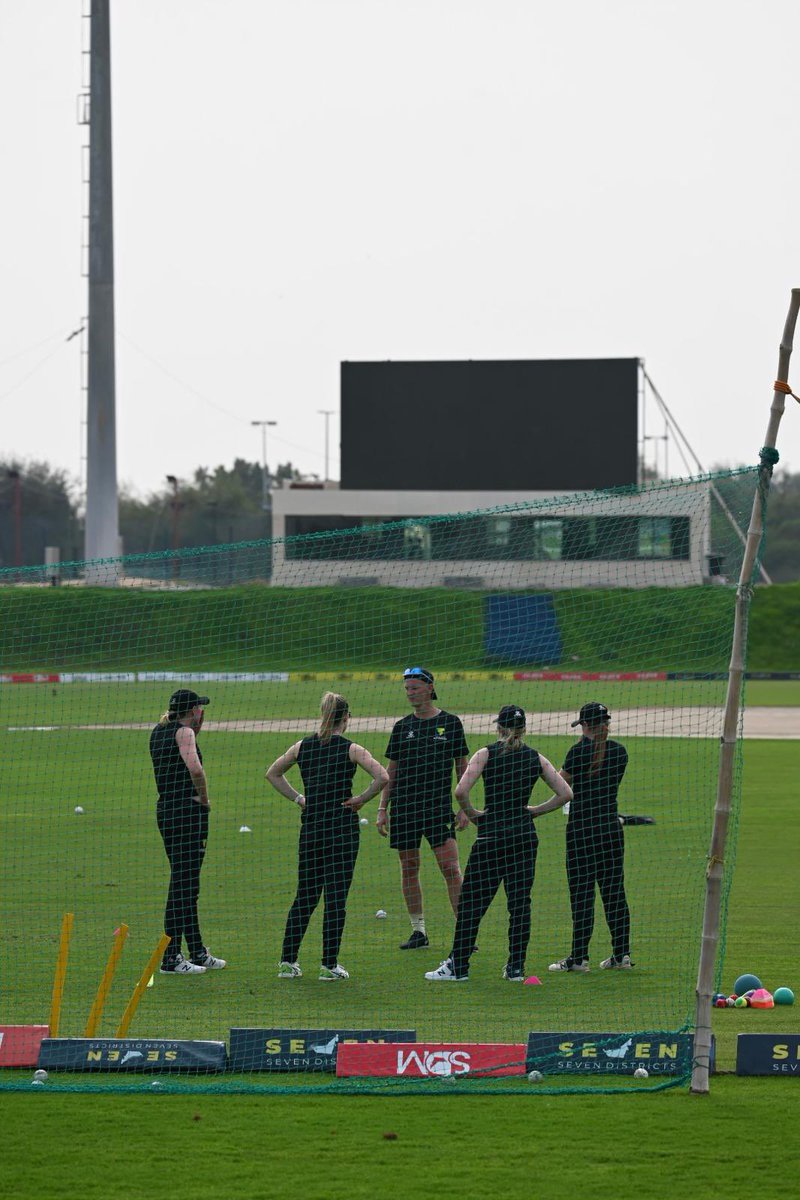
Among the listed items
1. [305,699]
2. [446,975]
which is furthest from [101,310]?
[446,975]

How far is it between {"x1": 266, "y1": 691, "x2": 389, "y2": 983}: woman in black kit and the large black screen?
58387 millimetres

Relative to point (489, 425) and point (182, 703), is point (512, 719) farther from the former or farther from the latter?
point (489, 425)

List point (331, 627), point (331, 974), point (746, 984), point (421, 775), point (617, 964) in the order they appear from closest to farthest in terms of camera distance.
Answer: point (746, 984) → point (331, 974) → point (617, 964) → point (421, 775) → point (331, 627)

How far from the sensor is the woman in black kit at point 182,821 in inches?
412

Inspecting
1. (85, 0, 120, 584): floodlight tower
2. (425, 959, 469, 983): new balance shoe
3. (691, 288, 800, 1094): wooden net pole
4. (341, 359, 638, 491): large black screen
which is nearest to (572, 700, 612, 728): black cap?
(425, 959, 469, 983): new balance shoe

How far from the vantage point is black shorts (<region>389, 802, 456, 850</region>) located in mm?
10914

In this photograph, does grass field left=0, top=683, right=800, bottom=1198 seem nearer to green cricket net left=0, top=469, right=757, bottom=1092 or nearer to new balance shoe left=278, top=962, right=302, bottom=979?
green cricket net left=0, top=469, right=757, bottom=1092

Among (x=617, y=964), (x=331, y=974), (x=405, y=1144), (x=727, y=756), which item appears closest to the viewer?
(x=405, y=1144)

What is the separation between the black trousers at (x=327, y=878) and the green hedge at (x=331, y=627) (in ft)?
71.4

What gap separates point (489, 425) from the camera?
6919cm

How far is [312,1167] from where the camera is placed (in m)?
6.61

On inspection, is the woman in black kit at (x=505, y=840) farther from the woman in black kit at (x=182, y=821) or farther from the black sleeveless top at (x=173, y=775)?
the black sleeveless top at (x=173, y=775)

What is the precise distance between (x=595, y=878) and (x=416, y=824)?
1.28 metres

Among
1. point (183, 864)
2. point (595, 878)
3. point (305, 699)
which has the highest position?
point (183, 864)
